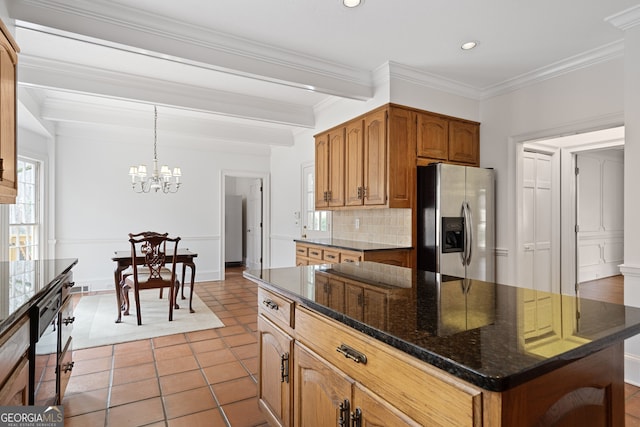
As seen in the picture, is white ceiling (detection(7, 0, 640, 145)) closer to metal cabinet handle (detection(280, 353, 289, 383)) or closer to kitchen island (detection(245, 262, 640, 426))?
kitchen island (detection(245, 262, 640, 426))

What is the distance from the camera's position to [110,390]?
2.45 metres

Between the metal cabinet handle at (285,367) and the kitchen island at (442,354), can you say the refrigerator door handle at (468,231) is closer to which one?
the kitchen island at (442,354)

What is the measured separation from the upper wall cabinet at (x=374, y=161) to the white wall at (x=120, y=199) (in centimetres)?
286

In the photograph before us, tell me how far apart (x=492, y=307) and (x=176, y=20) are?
296cm

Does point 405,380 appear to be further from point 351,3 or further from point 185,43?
point 185,43

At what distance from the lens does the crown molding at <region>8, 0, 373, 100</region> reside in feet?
8.08

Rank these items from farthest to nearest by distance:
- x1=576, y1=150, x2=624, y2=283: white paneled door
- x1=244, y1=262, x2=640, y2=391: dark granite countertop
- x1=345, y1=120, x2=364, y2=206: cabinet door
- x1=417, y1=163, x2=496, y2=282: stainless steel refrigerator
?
x1=576, y1=150, x2=624, y2=283: white paneled door, x1=345, y1=120, x2=364, y2=206: cabinet door, x1=417, y1=163, x2=496, y2=282: stainless steel refrigerator, x1=244, y1=262, x2=640, y2=391: dark granite countertop

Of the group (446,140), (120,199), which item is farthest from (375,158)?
(120,199)

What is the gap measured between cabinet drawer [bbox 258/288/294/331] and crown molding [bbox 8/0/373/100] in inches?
85.2

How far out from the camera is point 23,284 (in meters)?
1.68

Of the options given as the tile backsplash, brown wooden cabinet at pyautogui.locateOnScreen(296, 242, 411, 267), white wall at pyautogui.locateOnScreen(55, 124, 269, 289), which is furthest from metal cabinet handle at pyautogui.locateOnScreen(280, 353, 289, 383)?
white wall at pyautogui.locateOnScreen(55, 124, 269, 289)

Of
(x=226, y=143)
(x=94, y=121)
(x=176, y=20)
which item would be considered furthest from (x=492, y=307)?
(x=226, y=143)

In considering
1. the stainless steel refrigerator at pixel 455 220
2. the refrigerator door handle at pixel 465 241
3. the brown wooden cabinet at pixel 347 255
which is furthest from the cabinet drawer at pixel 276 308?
the refrigerator door handle at pixel 465 241

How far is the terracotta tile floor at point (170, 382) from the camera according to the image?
2.14m
